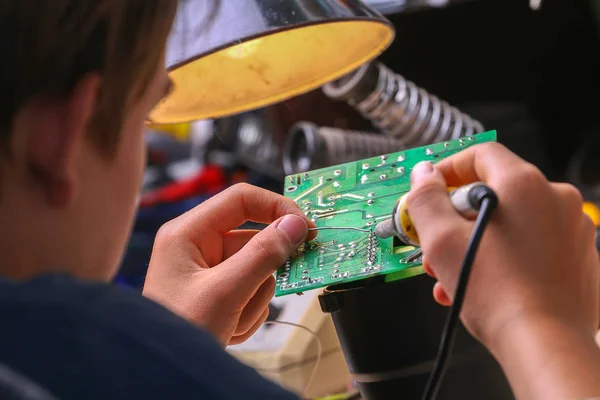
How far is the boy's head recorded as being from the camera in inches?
16.2

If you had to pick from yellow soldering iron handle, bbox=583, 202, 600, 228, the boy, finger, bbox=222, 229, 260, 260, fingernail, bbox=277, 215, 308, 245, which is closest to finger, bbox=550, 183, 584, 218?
the boy

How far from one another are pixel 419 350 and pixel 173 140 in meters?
1.90

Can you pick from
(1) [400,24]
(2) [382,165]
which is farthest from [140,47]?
(1) [400,24]

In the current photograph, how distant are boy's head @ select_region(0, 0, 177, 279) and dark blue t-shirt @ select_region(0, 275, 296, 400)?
37 millimetres

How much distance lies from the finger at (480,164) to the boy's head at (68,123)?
0.25 metres

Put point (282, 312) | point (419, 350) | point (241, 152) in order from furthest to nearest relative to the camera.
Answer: point (241, 152), point (282, 312), point (419, 350)

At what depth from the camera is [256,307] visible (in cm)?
75

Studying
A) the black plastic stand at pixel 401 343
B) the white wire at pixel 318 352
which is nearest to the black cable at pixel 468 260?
the black plastic stand at pixel 401 343

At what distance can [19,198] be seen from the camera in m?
0.43

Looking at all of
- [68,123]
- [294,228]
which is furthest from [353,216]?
[68,123]

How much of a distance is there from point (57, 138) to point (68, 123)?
0.04 feet

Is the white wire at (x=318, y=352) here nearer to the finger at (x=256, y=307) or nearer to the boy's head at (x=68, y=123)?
the finger at (x=256, y=307)

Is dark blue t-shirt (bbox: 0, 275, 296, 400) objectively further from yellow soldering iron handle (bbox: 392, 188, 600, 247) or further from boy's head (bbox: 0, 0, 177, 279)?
yellow soldering iron handle (bbox: 392, 188, 600, 247)

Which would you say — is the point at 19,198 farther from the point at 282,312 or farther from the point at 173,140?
the point at 173,140
